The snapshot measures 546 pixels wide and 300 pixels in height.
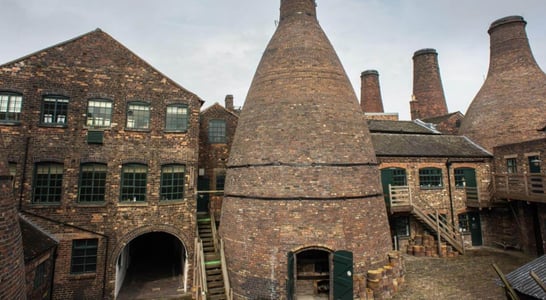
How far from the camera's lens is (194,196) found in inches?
507

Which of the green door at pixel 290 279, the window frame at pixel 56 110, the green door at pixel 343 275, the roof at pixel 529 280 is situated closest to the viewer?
the roof at pixel 529 280

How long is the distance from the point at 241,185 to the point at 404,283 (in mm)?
7275

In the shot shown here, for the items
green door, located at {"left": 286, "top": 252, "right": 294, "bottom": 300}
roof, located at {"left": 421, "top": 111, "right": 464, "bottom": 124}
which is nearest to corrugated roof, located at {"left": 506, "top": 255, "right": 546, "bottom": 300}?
green door, located at {"left": 286, "top": 252, "right": 294, "bottom": 300}

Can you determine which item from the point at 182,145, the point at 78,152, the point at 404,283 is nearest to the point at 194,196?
the point at 182,145

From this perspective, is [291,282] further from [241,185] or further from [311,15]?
[311,15]

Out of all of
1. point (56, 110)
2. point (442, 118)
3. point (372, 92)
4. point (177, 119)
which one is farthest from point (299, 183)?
point (372, 92)

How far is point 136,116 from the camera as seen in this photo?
12570 mm

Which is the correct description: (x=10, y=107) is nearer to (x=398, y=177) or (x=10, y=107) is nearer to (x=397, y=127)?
(x=398, y=177)

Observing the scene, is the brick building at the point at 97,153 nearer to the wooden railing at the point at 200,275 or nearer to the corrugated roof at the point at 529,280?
the wooden railing at the point at 200,275

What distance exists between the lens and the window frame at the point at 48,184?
11.1 metres

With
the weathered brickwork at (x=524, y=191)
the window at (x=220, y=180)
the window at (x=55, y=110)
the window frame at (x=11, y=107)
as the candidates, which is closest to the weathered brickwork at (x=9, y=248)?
the window at (x=55, y=110)

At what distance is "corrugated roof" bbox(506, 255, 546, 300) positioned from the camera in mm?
6070

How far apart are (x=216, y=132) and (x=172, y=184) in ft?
16.0

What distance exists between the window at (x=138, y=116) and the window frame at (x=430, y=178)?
14916 millimetres
